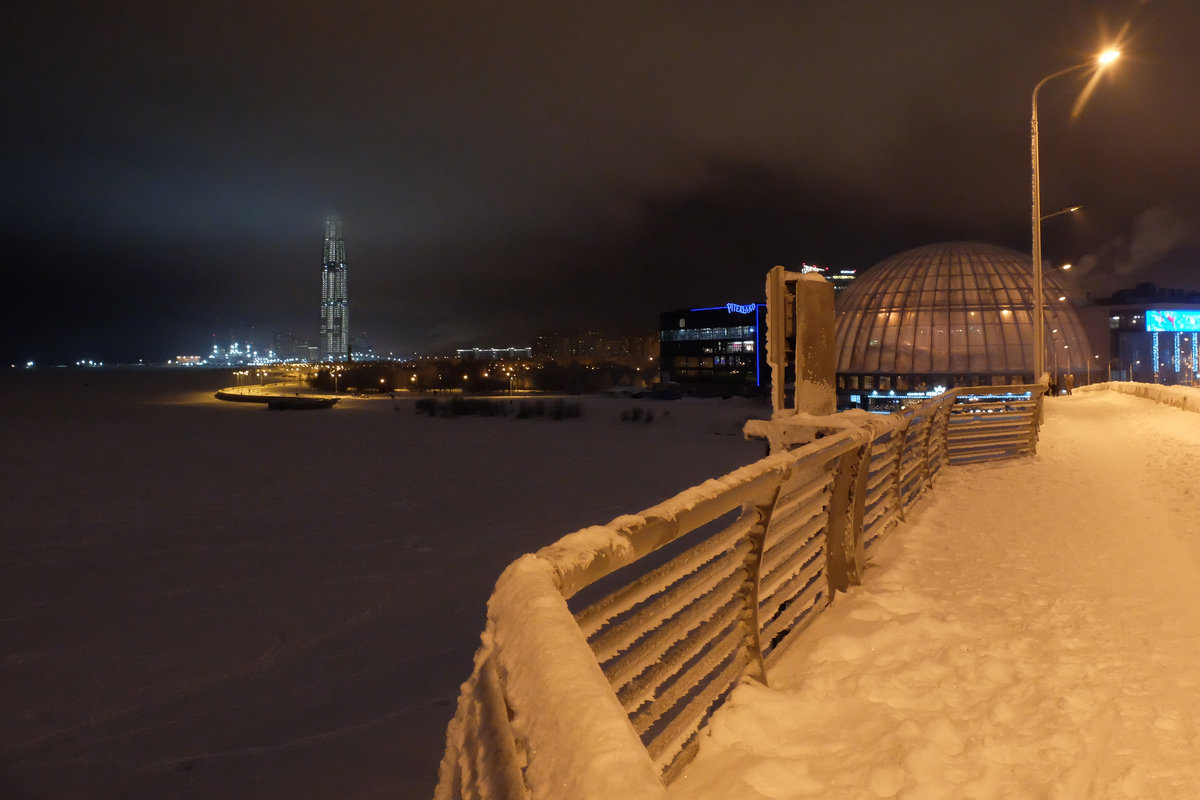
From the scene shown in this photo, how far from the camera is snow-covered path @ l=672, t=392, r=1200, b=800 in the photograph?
9.42ft

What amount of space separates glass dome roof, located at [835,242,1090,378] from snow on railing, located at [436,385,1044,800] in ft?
142

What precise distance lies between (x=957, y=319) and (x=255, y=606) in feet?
149

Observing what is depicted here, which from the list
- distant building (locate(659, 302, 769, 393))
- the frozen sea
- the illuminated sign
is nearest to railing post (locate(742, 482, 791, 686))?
the frozen sea

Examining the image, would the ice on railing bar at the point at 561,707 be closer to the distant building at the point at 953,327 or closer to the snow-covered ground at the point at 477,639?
the snow-covered ground at the point at 477,639

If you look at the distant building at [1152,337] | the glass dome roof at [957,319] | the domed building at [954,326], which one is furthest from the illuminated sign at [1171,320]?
the domed building at [954,326]

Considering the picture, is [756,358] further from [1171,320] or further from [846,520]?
[846,520]

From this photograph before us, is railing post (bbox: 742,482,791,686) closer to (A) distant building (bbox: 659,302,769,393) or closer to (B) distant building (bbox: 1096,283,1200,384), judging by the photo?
(B) distant building (bbox: 1096,283,1200,384)

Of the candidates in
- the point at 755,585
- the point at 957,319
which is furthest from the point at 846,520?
the point at 957,319

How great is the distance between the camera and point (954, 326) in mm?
44625

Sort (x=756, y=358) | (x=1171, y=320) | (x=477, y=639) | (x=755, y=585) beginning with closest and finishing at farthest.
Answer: (x=755, y=585), (x=477, y=639), (x=1171, y=320), (x=756, y=358)

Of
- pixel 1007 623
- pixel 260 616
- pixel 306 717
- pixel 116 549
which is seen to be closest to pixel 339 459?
pixel 116 549

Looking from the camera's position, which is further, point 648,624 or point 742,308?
point 742,308

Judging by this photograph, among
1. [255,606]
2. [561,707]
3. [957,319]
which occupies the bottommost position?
[255,606]

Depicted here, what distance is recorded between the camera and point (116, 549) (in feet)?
40.0
